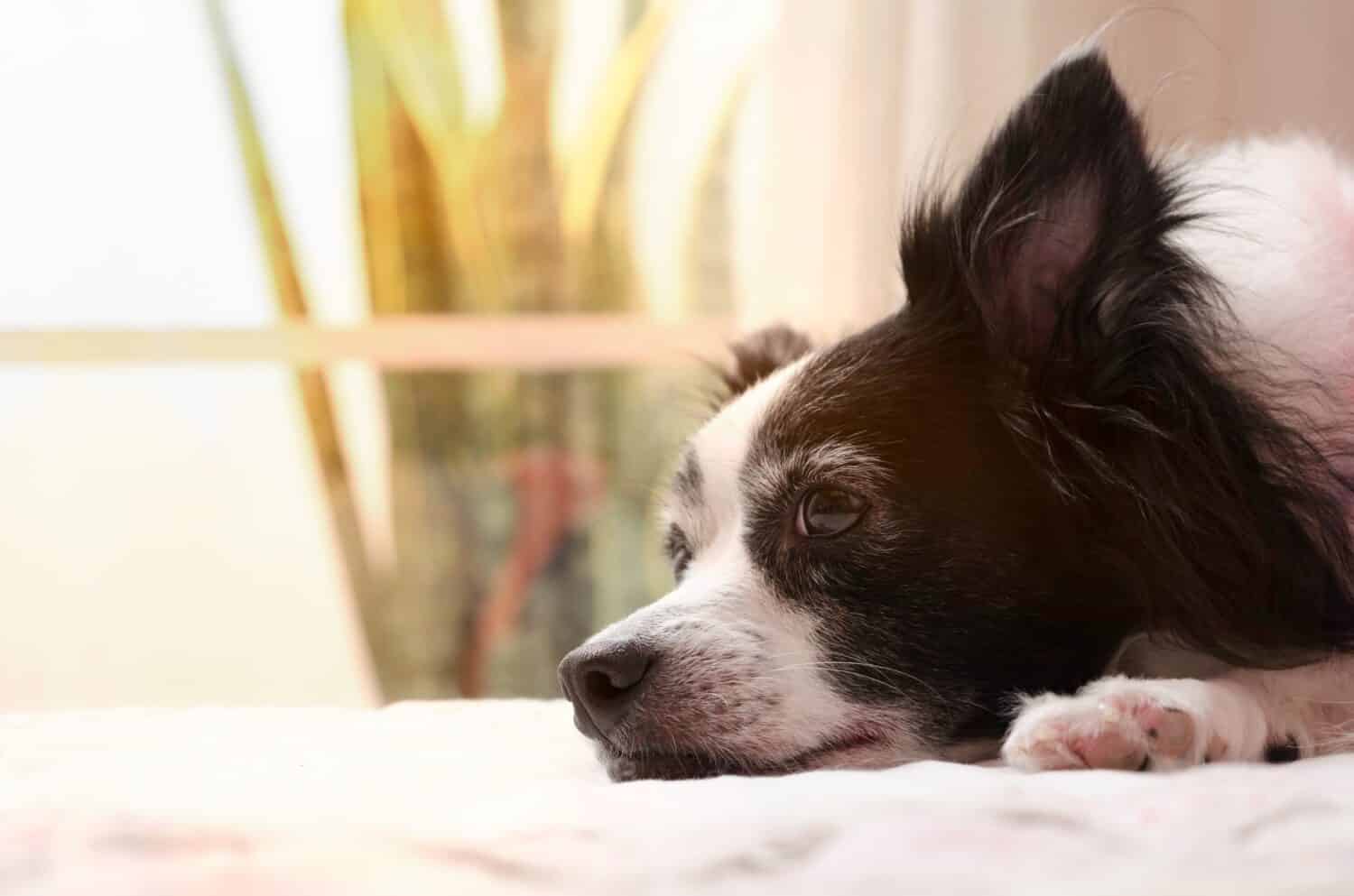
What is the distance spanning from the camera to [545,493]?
10.9ft

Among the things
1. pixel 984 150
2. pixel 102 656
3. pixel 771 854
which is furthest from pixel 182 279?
pixel 771 854

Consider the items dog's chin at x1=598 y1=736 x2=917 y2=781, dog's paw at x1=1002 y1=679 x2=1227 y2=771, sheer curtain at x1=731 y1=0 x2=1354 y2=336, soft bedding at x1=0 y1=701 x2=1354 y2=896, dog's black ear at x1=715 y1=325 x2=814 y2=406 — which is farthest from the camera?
sheer curtain at x1=731 y1=0 x2=1354 y2=336

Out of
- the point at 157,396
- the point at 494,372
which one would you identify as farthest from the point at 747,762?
the point at 157,396

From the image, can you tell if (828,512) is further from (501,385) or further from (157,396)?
(157,396)

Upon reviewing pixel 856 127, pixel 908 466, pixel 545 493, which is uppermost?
pixel 856 127

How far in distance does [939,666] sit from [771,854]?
1.67ft

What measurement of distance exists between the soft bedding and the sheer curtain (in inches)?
71.7

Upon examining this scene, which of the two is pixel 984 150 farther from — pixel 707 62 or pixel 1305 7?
pixel 707 62

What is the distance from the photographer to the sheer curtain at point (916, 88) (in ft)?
8.13

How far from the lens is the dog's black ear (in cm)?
169

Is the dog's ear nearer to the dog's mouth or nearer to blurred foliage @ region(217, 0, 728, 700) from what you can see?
the dog's mouth

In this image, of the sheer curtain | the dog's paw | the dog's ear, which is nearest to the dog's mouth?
the dog's paw

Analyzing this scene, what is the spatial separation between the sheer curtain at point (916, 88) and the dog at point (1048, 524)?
1327mm

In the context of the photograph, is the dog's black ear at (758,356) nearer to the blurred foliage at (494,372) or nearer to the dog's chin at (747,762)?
the dog's chin at (747,762)
